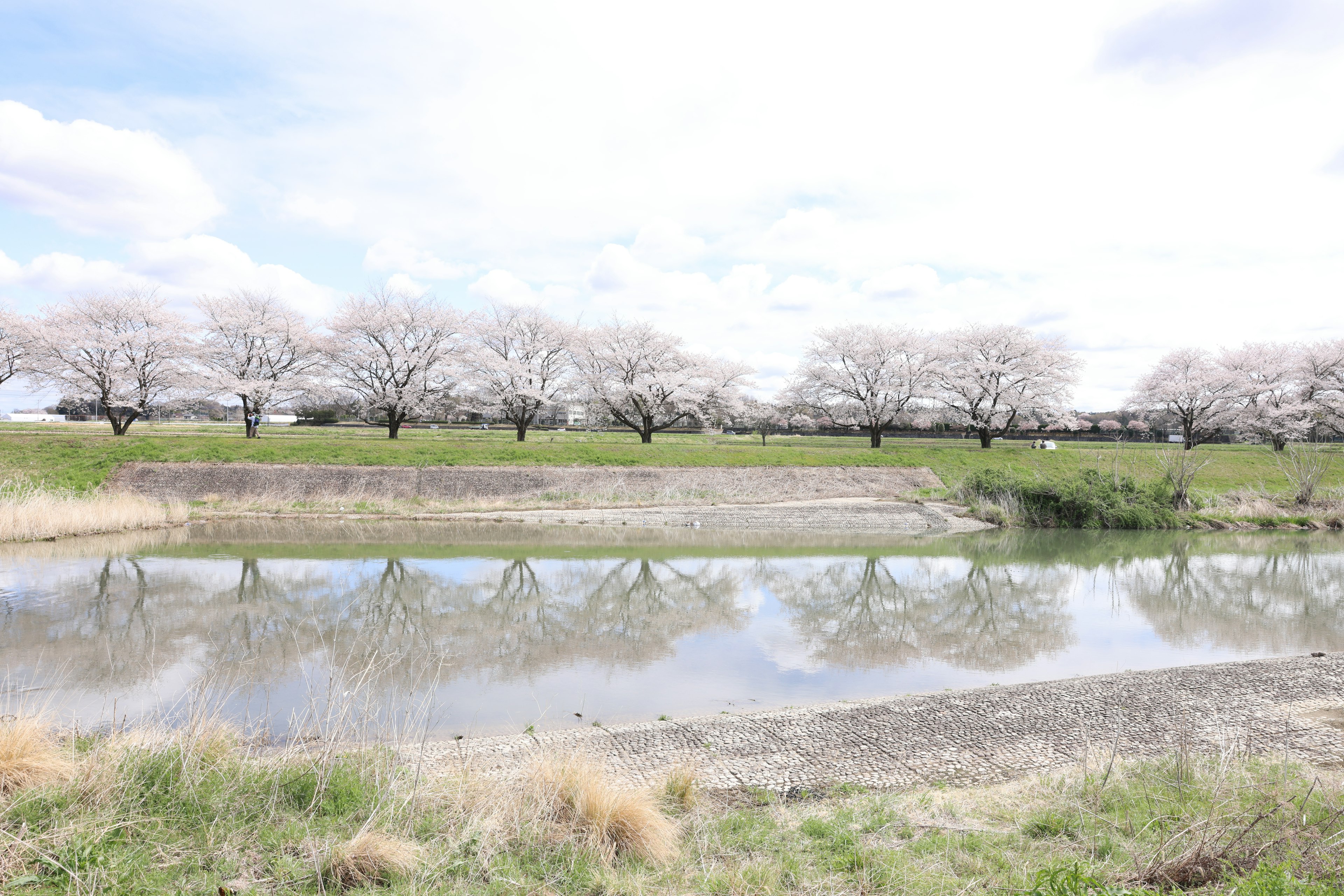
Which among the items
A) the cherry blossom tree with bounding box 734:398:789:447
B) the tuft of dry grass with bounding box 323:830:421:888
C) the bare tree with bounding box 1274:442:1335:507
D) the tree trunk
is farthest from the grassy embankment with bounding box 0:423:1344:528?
the tuft of dry grass with bounding box 323:830:421:888

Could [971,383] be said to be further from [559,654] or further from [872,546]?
[559,654]

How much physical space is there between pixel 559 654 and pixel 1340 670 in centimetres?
1173

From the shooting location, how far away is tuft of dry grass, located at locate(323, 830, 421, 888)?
448cm

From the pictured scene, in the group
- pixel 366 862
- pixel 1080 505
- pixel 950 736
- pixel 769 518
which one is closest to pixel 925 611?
pixel 950 736

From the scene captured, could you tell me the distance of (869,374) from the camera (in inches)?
1967

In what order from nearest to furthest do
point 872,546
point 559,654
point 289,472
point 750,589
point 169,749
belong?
point 169,749, point 559,654, point 750,589, point 872,546, point 289,472

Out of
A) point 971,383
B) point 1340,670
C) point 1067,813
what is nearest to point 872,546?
point 1340,670

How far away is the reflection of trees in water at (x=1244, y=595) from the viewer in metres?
14.0

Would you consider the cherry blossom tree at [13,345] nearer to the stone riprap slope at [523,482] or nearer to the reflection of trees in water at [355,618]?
the stone riprap slope at [523,482]

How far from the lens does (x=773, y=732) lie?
8047 mm

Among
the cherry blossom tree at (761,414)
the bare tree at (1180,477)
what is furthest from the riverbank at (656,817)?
the cherry blossom tree at (761,414)

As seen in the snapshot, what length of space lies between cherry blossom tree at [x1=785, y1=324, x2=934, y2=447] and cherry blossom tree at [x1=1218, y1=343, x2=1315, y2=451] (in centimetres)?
2462

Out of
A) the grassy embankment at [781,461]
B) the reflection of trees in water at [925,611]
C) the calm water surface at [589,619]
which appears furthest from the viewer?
the grassy embankment at [781,461]

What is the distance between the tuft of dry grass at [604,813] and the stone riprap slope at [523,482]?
2642 cm
